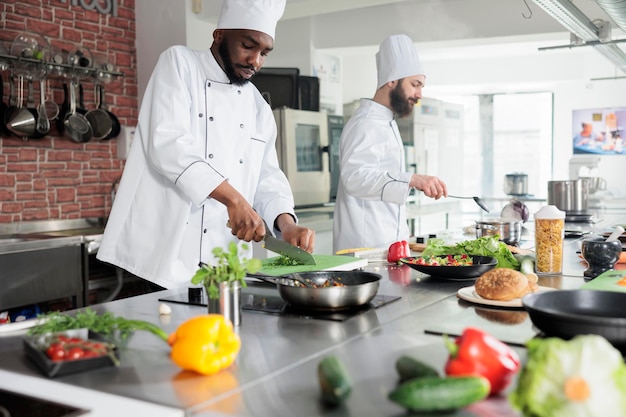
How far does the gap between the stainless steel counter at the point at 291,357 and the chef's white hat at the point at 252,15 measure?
105 cm

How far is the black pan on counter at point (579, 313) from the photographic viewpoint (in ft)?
4.17

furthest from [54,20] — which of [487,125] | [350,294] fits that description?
[487,125]

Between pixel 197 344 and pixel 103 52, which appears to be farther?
pixel 103 52

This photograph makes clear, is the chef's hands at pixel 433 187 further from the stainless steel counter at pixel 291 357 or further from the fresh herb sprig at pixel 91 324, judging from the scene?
Answer: the fresh herb sprig at pixel 91 324

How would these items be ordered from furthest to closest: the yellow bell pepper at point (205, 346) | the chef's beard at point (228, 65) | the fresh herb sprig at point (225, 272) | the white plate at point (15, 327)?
the chef's beard at point (228, 65), the white plate at point (15, 327), the fresh herb sprig at point (225, 272), the yellow bell pepper at point (205, 346)

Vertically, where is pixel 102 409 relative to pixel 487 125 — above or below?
below

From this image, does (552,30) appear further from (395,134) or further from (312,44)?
(395,134)

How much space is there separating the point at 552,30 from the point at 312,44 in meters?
2.19

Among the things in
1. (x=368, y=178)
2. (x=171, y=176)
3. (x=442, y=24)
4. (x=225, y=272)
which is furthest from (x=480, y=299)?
(x=442, y=24)

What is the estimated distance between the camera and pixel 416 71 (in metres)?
3.94

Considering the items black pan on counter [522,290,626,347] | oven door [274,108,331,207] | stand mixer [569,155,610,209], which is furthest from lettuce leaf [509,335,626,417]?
stand mixer [569,155,610,209]

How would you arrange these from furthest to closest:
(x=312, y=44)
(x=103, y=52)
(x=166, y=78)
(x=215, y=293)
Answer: (x=312, y=44), (x=103, y=52), (x=166, y=78), (x=215, y=293)

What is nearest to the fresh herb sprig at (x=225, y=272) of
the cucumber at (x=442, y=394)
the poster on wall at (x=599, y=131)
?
the cucumber at (x=442, y=394)

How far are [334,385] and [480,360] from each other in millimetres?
230
